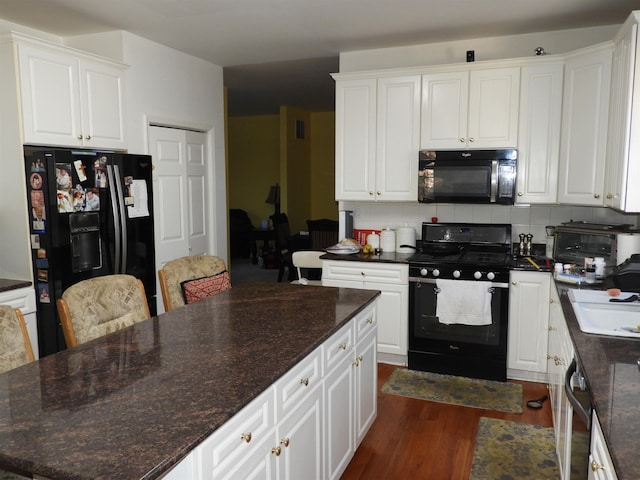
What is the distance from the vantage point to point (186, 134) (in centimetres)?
478

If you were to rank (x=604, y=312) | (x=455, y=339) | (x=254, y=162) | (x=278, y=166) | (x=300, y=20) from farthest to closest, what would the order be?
(x=254, y=162) < (x=278, y=166) < (x=455, y=339) < (x=300, y=20) < (x=604, y=312)

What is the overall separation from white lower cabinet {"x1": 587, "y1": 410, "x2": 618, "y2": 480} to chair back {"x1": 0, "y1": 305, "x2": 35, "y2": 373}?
6.12ft

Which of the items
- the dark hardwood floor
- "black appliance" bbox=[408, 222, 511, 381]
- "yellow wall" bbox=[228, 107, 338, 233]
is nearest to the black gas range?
"black appliance" bbox=[408, 222, 511, 381]

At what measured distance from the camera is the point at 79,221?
344cm

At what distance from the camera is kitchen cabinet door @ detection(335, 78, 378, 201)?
4277 mm

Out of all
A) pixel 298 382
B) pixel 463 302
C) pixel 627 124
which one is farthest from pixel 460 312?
pixel 298 382

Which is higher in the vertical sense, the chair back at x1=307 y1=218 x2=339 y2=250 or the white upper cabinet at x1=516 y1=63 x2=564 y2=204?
the white upper cabinet at x1=516 y1=63 x2=564 y2=204

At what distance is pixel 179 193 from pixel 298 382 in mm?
3187

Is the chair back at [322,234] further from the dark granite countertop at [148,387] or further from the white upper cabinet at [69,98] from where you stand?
the dark granite countertop at [148,387]

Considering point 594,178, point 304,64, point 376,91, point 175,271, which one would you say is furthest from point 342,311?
point 304,64

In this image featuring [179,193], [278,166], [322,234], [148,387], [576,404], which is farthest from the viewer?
[278,166]

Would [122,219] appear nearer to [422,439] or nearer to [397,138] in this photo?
[397,138]

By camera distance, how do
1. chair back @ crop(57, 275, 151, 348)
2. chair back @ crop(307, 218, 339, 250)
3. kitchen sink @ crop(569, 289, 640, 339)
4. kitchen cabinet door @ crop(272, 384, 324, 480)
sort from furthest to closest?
chair back @ crop(307, 218, 339, 250), kitchen sink @ crop(569, 289, 640, 339), chair back @ crop(57, 275, 151, 348), kitchen cabinet door @ crop(272, 384, 324, 480)

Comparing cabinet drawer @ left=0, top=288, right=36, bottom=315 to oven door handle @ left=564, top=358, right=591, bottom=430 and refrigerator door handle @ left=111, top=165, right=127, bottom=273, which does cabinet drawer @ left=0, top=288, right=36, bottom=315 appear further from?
oven door handle @ left=564, top=358, right=591, bottom=430
